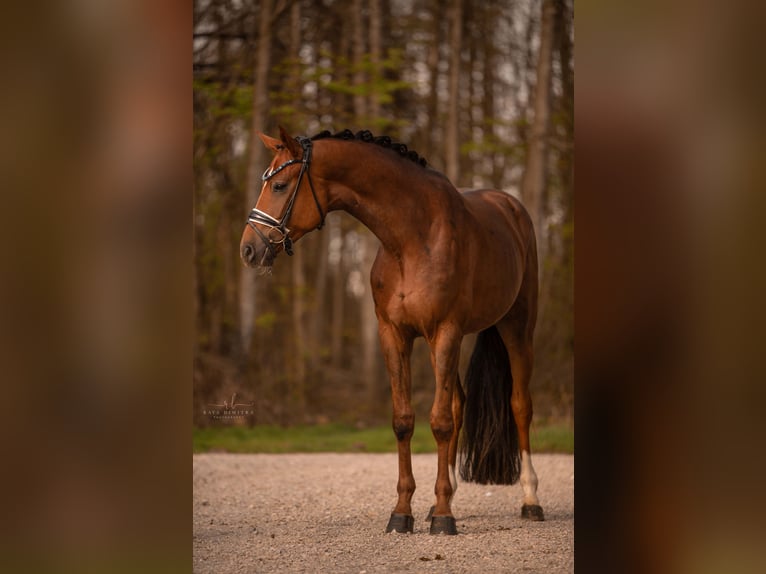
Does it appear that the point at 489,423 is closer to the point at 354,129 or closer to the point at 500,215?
the point at 500,215

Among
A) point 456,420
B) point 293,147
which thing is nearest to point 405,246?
point 293,147

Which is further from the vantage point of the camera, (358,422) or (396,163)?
(358,422)

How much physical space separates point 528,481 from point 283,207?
2.76 meters

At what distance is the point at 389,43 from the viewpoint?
612 inches

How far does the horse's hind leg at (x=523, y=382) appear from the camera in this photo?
624 centimetres

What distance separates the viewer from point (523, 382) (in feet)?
21.1

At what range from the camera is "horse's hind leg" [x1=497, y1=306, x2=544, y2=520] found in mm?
6238

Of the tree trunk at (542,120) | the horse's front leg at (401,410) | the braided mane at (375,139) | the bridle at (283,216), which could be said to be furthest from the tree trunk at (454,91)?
the bridle at (283,216)

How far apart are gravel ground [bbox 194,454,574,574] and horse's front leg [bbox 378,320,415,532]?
0.46 ft

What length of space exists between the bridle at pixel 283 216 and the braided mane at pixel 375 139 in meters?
0.19

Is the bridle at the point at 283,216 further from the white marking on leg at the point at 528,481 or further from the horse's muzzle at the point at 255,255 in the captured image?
the white marking on leg at the point at 528,481
